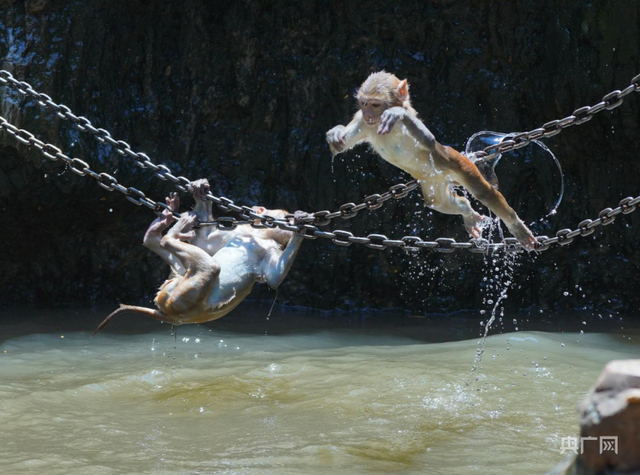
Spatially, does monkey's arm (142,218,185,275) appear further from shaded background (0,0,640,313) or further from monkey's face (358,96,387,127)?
shaded background (0,0,640,313)

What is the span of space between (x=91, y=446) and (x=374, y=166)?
6.11 m

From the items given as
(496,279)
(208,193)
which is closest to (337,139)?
(208,193)

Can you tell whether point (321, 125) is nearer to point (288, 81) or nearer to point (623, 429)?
point (288, 81)

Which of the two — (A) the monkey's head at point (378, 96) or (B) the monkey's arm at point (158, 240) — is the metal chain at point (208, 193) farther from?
(A) the monkey's head at point (378, 96)

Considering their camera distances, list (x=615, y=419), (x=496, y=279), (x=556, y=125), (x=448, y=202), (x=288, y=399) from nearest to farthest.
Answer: (x=615, y=419) < (x=556, y=125) < (x=448, y=202) < (x=288, y=399) < (x=496, y=279)

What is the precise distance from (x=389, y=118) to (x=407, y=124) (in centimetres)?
20

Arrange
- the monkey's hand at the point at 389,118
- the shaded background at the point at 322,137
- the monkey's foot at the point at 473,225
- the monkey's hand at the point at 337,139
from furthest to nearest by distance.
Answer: the shaded background at the point at 322,137
the monkey's foot at the point at 473,225
the monkey's hand at the point at 337,139
the monkey's hand at the point at 389,118

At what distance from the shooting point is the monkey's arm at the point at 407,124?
14.7 ft

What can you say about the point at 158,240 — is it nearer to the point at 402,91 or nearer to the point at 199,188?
the point at 199,188

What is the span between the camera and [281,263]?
16.9 feet

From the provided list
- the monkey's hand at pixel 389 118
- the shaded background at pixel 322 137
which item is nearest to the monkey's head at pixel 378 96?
the monkey's hand at pixel 389 118

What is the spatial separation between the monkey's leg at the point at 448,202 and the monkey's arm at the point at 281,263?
91cm

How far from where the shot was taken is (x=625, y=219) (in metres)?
9.91

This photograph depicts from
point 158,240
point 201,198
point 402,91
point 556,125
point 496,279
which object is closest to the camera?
point 556,125
